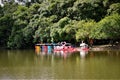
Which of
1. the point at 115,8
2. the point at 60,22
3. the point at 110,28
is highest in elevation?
the point at 115,8

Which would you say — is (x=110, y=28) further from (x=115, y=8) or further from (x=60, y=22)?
(x=60, y=22)

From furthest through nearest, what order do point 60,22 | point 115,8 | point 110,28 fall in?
point 60,22
point 115,8
point 110,28

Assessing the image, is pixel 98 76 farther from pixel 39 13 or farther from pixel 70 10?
pixel 39 13

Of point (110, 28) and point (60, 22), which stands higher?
point (60, 22)

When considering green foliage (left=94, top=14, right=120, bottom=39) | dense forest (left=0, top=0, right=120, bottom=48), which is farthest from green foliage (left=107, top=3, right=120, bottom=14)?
green foliage (left=94, top=14, right=120, bottom=39)

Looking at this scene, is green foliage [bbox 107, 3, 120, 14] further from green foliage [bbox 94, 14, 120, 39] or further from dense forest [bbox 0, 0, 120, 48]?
green foliage [bbox 94, 14, 120, 39]

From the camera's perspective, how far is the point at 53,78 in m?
18.7

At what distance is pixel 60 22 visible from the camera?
46.5 metres

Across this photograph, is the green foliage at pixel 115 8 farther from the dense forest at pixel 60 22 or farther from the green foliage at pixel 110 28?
the green foliage at pixel 110 28

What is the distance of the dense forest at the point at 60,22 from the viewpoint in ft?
129

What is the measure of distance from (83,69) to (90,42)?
21.5 metres

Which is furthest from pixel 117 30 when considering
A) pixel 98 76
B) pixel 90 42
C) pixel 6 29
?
pixel 6 29

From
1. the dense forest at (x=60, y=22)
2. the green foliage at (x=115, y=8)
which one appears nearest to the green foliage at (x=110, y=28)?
the dense forest at (x=60, y=22)

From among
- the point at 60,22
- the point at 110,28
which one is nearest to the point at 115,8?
the point at 110,28
